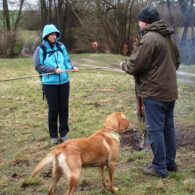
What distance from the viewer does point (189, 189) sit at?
17.1 ft

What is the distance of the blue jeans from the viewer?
5.42 metres

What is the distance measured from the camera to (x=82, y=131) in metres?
8.55

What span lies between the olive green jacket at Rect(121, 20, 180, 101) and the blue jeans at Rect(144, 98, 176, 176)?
0.38 ft

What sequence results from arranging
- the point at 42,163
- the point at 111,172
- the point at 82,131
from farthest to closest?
the point at 82,131
the point at 111,172
the point at 42,163

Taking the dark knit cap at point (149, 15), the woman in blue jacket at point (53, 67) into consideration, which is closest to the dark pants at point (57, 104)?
the woman in blue jacket at point (53, 67)

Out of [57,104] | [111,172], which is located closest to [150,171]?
[111,172]

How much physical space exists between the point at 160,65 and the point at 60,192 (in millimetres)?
1879

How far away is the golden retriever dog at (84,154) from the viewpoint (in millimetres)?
4762

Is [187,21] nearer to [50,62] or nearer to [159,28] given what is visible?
[50,62]

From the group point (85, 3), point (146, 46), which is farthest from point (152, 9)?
point (85, 3)

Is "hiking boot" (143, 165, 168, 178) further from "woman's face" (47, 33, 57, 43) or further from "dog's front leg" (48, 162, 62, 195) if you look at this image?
"woman's face" (47, 33, 57, 43)

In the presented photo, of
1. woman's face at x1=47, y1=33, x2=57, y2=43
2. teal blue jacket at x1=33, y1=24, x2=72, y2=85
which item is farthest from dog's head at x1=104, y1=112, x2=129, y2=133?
woman's face at x1=47, y1=33, x2=57, y2=43

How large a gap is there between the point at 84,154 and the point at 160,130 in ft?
3.48

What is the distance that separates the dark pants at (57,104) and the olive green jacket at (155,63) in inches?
90.3
